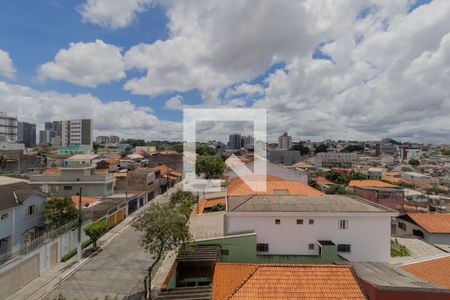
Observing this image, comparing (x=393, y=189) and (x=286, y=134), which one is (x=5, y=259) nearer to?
(x=393, y=189)

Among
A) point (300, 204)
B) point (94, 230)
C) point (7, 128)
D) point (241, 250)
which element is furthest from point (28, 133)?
point (300, 204)

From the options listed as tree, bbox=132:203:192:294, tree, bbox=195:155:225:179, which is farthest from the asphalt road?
tree, bbox=195:155:225:179

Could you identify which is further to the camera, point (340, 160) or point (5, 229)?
point (340, 160)

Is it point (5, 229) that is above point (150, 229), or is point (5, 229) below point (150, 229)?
below

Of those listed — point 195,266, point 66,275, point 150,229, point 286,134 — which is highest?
point 286,134

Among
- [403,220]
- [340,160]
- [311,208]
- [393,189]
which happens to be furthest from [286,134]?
[311,208]

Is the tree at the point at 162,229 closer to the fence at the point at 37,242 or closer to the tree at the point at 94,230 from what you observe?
the fence at the point at 37,242

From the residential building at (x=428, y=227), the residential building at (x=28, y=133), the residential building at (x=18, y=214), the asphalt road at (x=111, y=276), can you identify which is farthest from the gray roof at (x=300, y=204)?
the residential building at (x=28, y=133)
